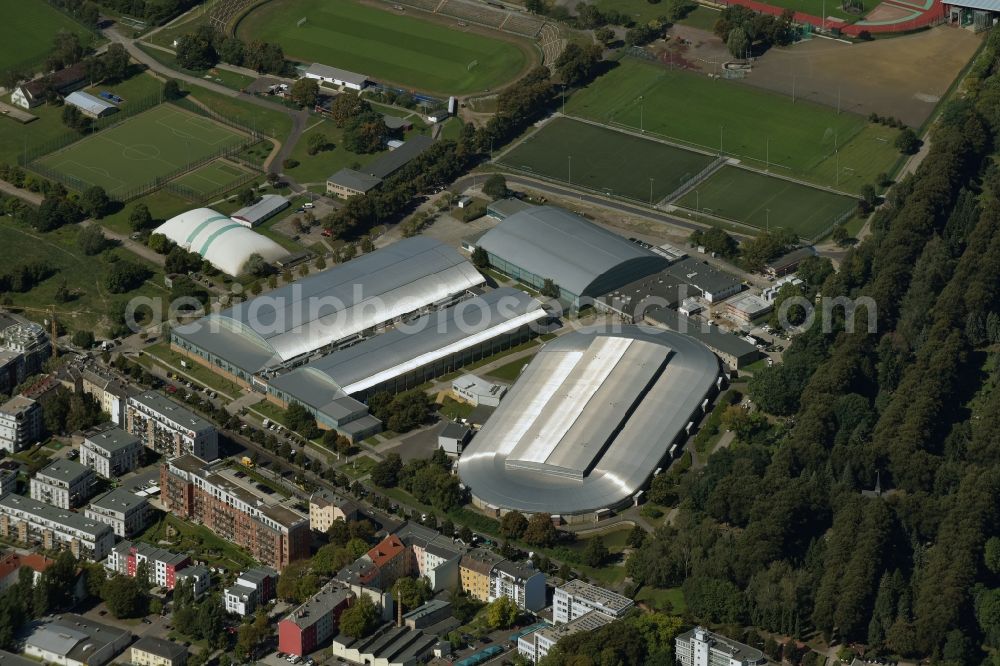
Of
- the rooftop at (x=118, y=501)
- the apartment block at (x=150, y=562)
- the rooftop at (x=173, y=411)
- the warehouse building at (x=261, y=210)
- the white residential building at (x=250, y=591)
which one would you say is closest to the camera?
the white residential building at (x=250, y=591)

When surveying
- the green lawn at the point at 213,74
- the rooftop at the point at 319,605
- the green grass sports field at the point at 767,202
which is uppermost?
the green grass sports field at the point at 767,202

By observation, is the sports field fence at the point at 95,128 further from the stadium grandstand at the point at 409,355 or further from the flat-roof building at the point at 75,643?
Result: the flat-roof building at the point at 75,643

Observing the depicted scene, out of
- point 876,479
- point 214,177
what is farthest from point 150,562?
point 214,177

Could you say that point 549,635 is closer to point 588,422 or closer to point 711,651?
point 711,651

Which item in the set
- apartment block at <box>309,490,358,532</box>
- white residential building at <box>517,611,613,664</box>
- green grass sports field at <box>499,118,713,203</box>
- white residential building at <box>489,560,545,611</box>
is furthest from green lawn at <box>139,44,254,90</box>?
white residential building at <box>517,611,613,664</box>

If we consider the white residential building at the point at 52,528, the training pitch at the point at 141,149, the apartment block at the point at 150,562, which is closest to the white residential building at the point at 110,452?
the white residential building at the point at 52,528

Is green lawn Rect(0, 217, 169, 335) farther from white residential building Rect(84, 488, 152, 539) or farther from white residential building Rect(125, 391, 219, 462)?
white residential building Rect(84, 488, 152, 539)

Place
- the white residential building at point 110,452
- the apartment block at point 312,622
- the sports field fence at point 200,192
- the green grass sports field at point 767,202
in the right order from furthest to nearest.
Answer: the sports field fence at point 200,192 < the green grass sports field at point 767,202 < the white residential building at point 110,452 < the apartment block at point 312,622
